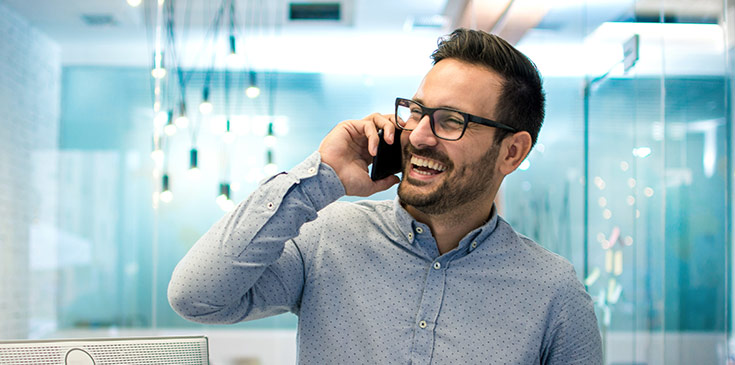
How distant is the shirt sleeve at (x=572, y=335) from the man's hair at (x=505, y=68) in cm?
37

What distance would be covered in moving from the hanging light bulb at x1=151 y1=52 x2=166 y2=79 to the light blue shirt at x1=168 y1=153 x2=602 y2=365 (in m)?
4.40

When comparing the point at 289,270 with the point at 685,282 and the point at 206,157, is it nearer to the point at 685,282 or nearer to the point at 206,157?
the point at 685,282

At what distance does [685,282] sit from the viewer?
203 cm

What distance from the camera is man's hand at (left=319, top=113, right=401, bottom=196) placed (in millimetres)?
1234

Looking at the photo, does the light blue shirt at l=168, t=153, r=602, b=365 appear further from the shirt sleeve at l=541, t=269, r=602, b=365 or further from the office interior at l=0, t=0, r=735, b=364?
the office interior at l=0, t=0, r=735, b=364

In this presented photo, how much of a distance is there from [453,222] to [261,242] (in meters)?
0.40

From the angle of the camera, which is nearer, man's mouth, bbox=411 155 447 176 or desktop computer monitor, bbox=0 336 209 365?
desktop computer monitor, bbox=0 336 209 365

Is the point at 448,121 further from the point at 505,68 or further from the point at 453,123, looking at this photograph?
the point at 505,68

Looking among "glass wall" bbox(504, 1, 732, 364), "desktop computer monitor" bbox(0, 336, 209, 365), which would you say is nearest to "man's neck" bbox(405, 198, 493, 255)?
"desktop computer monitor" bbox(0, 336, 209, 365)

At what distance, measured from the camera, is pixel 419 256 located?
1279 mm

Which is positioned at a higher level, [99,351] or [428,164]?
[428,164]

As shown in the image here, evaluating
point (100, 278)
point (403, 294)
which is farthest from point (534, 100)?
point (100, 278)

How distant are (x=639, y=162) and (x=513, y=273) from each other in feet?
4.33

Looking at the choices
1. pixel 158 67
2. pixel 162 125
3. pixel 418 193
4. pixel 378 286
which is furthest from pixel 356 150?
pixel 158 67
